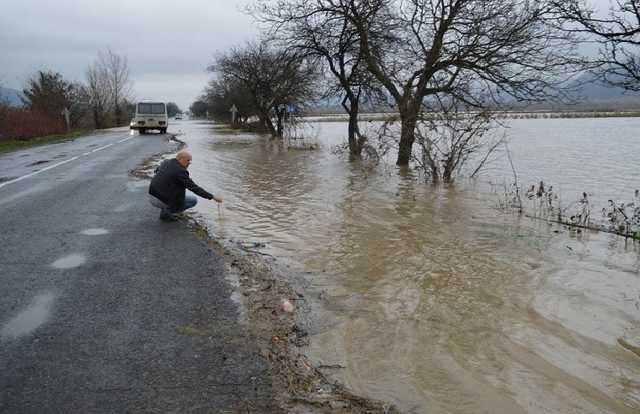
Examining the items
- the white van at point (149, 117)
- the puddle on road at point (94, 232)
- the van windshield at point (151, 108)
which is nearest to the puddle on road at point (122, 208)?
the puddle on road at point (94, 232)

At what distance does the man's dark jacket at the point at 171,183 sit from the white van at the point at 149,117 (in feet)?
106

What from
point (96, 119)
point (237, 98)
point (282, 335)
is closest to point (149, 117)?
point (237, 98)

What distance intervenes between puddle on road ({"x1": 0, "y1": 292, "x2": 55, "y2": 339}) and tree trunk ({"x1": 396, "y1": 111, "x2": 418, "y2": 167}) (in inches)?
470

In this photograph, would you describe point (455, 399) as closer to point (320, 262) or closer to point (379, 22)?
point (320, 262)

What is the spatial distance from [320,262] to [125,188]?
7178 millimetres

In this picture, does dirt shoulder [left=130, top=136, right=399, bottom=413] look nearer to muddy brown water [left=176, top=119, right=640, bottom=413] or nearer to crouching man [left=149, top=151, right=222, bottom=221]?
muddy brown water [left=176, top=119, right=640, bottom=413]

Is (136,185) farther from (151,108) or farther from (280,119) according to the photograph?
(151,108)

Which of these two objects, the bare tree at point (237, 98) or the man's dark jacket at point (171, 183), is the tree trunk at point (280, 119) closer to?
the bare tree at point (237, 98)

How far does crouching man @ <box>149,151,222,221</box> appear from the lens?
340 inches

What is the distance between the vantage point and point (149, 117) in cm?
3925

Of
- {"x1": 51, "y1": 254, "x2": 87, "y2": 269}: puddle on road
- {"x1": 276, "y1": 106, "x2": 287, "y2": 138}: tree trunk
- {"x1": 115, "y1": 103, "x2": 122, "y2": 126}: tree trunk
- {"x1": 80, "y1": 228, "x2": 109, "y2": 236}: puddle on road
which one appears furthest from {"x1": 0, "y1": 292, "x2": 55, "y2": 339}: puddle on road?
{"x1": 115, "y1": 103, "x2": 122, "y2": 126}: tree trunk

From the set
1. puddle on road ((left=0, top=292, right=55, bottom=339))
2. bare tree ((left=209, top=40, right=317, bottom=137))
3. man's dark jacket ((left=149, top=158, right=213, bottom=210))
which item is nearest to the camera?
puddle on road ((left=0, top=292, right=55, bottom=339))

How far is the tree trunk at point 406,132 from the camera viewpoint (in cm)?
1559

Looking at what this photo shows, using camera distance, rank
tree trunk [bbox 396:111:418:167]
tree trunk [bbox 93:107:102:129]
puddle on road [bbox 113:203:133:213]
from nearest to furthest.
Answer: puddle on road [bbox 113:203:133:213] < tree trunk [bbox 396:111:418:167] < tree trunk [bbox 93:107:102:129]
